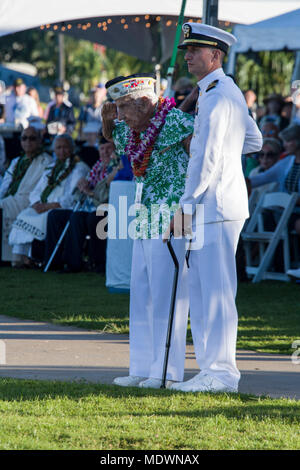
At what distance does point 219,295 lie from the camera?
5.82m

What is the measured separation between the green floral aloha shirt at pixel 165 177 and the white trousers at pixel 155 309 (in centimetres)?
13

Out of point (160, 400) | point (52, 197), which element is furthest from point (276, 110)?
point (160, 400)

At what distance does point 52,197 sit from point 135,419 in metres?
8.20

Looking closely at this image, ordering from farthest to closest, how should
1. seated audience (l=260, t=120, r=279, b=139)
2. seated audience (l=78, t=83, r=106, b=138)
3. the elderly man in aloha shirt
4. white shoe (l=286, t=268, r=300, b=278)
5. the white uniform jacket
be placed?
seated audience (l=78, t=83, r=106, b=138) < seated audience (l=260, t=120, r=279, b=139) < white shoe (l=286, t=268, r=300, b=278) < the elderly man in aloha shirt < the white uniform jacket

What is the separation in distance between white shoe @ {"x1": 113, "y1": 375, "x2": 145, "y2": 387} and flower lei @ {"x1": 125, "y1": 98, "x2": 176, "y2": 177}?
131 cm

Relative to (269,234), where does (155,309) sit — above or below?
below

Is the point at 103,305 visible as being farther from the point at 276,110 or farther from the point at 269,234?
the point at 276,110

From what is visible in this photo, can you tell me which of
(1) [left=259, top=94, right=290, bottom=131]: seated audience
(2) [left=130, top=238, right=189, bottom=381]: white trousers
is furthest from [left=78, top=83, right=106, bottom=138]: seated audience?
(2) [left=130, top=238, right=189, bottom=381]: white trousers

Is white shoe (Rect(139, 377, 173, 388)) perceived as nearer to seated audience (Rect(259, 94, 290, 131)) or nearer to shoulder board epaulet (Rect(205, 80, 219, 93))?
shoulder board epaulet (Rect(205, 80, 219, 93))

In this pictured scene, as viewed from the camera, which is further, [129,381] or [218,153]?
[129,381]

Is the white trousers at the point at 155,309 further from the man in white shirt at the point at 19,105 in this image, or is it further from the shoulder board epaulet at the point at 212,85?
the man in white shirt at the point at 19,105

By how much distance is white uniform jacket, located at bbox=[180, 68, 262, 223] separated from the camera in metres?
5.59
